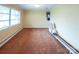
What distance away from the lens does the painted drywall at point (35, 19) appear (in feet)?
37.7

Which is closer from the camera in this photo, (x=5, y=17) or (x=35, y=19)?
(x=5, y=17)

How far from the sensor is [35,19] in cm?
1165

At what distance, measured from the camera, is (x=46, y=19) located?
1152 cm

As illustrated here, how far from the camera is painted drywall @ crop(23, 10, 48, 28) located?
11492 mm

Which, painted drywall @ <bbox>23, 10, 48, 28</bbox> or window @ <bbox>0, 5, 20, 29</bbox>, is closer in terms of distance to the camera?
window @ <bbox>0, 5, 20, 29</bbox>

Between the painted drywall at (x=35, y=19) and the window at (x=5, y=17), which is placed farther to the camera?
the painted drywall at (x=35, y=19)

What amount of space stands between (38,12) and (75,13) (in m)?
7.85
